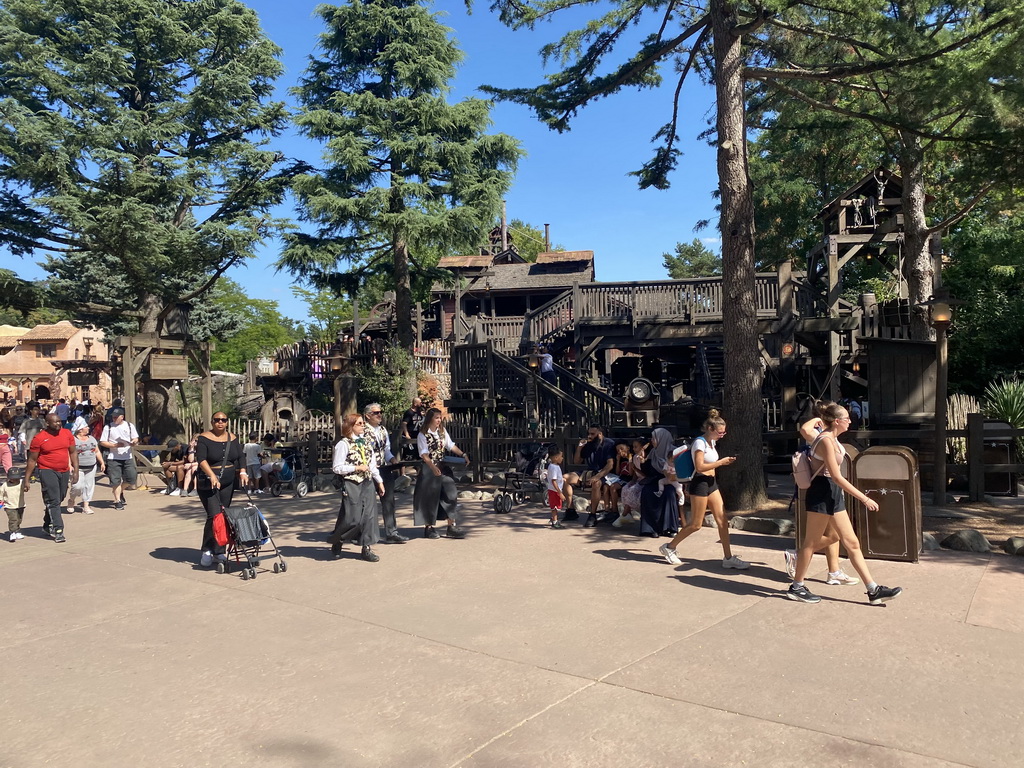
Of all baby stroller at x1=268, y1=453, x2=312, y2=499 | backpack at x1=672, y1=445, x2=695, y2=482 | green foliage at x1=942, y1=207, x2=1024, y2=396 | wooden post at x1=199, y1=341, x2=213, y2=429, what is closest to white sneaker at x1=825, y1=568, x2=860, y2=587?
backpack at x1=672, y1=445, x2=695, y2=482

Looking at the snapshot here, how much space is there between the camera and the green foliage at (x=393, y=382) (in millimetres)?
23719

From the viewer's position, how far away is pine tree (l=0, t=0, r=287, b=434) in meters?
21.8

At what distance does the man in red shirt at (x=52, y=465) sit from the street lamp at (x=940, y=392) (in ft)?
39.4

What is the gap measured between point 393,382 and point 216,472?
600 inches

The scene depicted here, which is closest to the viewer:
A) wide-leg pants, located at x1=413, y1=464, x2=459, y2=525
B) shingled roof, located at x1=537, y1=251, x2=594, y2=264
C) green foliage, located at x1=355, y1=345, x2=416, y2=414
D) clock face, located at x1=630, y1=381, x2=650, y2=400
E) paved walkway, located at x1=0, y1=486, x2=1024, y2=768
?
paved walkway, located at x1=0, y1=486, x2=1024, y2=768

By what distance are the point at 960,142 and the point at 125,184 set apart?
20925 millimetres

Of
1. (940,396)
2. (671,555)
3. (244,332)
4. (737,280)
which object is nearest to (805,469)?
(671,555)

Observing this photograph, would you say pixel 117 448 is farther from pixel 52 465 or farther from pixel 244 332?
pixel 244 332

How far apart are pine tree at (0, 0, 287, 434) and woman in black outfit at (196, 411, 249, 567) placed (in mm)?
14980

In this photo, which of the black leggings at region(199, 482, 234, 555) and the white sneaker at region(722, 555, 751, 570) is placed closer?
the white sneaker at region(722, 555, 751, 570)

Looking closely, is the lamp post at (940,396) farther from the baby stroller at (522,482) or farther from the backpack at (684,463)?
the baby stroller at (522,482)

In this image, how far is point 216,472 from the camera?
28.3 feet

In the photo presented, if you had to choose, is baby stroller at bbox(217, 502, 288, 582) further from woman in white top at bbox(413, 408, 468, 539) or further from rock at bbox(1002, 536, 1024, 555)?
rock at bbox(1002, 536, 1024, 555)

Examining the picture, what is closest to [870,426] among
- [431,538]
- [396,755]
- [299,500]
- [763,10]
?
[763,10]
